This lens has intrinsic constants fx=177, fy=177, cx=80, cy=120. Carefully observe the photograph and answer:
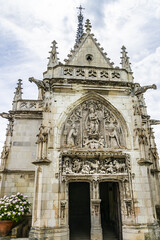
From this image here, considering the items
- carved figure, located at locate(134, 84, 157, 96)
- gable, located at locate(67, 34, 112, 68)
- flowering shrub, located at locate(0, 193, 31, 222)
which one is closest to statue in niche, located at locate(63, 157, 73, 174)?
flowering shrub, located at locate(0, 193, 31, 222)

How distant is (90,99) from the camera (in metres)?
10.2

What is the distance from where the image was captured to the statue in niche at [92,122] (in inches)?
366

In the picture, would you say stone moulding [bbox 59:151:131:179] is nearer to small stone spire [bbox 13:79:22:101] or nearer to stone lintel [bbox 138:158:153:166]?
stone lintel [bbox 138:158:153:166]

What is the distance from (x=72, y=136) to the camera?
9.05 m

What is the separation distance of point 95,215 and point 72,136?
3.72m

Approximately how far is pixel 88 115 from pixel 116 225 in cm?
574

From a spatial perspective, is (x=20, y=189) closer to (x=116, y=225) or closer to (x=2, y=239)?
(x=2, y=239)

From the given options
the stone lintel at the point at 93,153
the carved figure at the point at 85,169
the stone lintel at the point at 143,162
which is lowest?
the carved figure at the point at 85,169

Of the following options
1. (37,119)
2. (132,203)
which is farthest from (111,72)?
(132,203)

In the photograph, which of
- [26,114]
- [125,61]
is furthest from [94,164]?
[125,61]

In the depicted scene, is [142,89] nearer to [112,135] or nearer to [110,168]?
[112,135]

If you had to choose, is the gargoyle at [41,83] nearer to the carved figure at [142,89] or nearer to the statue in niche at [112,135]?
the statue in niche at [112,135]

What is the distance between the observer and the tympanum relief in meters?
9.05

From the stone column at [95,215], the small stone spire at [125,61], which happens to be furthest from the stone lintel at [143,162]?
the small stone spire at [125,61]
